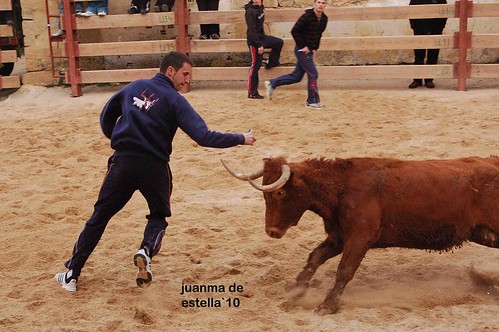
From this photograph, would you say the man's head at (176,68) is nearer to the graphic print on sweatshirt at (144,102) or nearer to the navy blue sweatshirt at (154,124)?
the navy blue sweatshirt at (154,124)

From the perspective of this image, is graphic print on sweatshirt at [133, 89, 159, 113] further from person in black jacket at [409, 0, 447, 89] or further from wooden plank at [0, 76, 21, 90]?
wooden plank at [0, 76, 21, 90]

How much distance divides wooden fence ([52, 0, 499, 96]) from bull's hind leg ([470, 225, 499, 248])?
22.6 ft

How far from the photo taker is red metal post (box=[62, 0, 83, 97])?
42.2ft

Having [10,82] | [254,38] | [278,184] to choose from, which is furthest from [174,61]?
[10,82]

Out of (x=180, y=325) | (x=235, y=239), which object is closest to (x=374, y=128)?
(x=235, y=239)

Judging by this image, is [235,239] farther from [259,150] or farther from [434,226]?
[259,150]

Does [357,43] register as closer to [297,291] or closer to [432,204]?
[432,204]

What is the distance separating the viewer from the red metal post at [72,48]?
12.9 meters

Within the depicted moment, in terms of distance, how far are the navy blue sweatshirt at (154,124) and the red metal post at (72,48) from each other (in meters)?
7.75

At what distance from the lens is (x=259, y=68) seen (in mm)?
12133

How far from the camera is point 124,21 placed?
12938 mm

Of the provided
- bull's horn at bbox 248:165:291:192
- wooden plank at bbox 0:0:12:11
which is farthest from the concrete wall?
bull's horn at bbox 248:165:291:192

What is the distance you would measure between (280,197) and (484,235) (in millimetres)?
1523

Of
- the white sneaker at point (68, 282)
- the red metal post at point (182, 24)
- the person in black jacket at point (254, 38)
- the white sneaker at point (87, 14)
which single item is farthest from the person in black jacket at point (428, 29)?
the white sneaker at point (68, 282)
